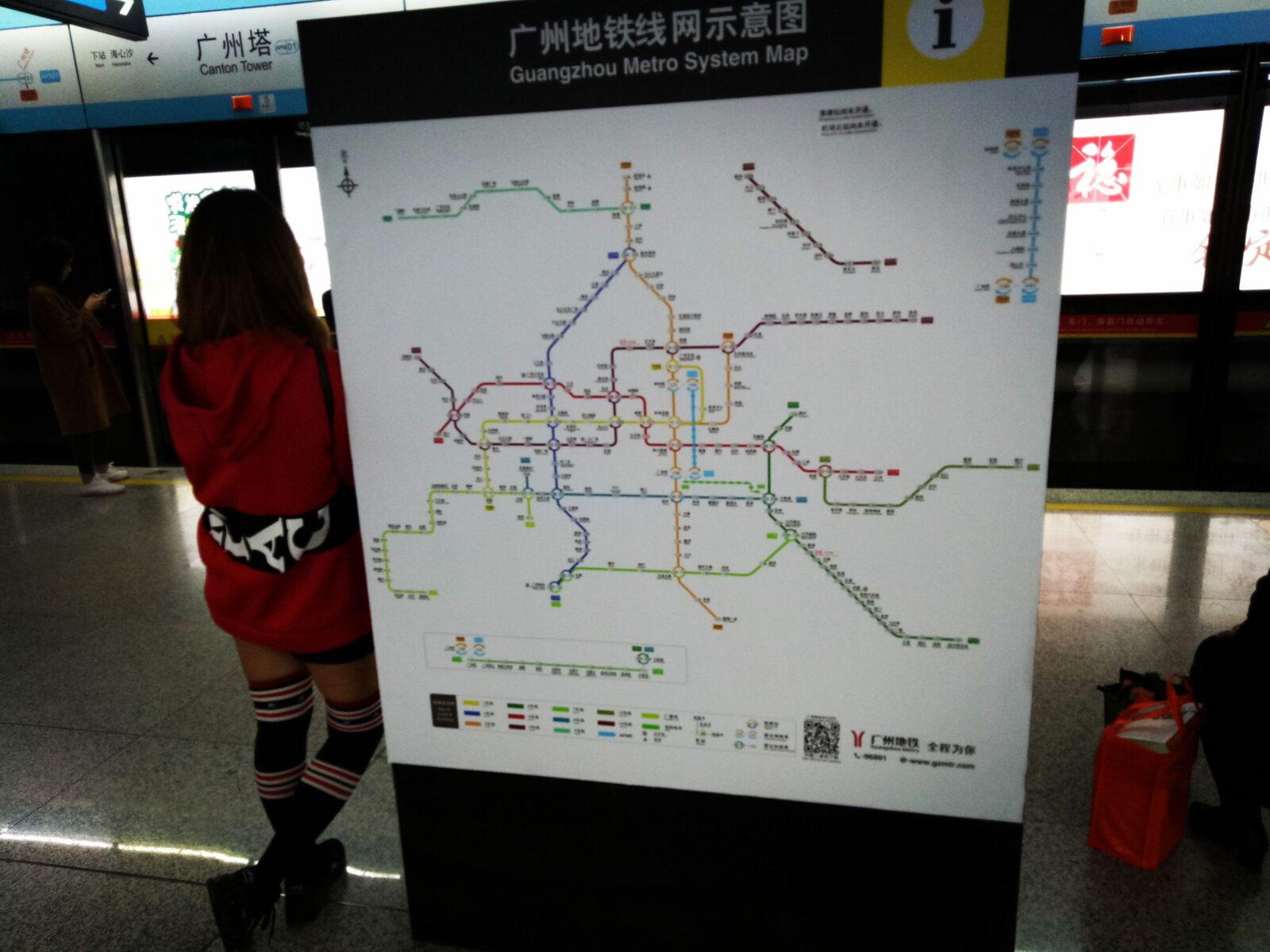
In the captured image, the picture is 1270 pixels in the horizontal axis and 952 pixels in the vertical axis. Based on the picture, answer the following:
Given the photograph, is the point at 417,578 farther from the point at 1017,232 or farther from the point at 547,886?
the point at 1017,232

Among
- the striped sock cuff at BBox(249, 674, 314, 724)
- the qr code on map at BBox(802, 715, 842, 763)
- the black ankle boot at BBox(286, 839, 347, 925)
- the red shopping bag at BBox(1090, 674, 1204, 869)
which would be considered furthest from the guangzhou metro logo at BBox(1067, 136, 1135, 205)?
the black ankle boot at BBox(286, 839, 347, 925)

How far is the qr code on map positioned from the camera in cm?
178

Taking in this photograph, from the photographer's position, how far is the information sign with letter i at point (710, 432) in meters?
1.49

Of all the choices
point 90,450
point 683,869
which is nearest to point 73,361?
point 90,450

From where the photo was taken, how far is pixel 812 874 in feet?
6.09

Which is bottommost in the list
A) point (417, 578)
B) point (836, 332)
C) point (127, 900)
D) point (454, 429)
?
point (127, 900)

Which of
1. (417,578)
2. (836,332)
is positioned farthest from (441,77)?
(417,578)

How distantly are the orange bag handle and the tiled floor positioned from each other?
376mm

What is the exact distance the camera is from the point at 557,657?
6.17 ft

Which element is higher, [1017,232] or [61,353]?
[1017,232]

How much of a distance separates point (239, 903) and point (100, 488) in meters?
4.95

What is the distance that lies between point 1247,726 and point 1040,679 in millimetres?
1092

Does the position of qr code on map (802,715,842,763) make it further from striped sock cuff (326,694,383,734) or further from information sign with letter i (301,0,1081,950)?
striped sock cuff (326,694,383,734)

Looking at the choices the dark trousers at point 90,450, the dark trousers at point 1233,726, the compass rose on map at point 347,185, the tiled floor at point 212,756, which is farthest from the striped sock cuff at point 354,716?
the dark trousers at point 90,450
